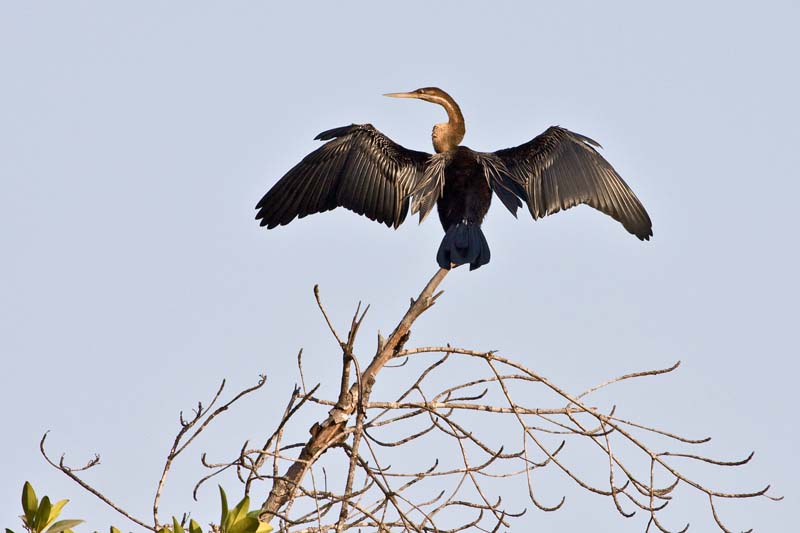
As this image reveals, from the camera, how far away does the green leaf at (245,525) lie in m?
2.95

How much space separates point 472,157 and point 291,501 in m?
3.11

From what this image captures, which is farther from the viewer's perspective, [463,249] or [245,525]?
[463,249]

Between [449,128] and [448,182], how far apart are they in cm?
97

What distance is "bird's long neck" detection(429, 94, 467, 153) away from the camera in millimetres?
6680

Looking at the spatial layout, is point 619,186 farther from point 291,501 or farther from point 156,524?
point 156,524

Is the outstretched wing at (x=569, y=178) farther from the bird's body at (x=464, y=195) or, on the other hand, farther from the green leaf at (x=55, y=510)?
the green leaf at (x=55, y=510)

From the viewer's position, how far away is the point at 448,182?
19.5 feet

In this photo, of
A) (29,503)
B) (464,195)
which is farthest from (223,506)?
(464,195)

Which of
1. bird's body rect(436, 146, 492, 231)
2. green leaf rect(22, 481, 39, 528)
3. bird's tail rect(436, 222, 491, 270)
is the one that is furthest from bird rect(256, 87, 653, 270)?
green leaf rect(22, 481, 39, 528)

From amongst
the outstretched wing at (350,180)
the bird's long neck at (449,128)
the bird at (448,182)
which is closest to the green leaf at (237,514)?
the bird at (448,182)

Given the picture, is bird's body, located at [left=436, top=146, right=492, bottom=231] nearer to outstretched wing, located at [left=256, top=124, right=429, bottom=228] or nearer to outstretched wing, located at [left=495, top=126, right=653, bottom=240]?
outstretched wing, located at [left=256, top=124, right=429, bottom=228]

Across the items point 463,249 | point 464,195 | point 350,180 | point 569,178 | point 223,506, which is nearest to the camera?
point 223,506

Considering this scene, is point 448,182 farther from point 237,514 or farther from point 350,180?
point 237,514

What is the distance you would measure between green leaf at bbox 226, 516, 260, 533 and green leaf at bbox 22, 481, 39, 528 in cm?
53
